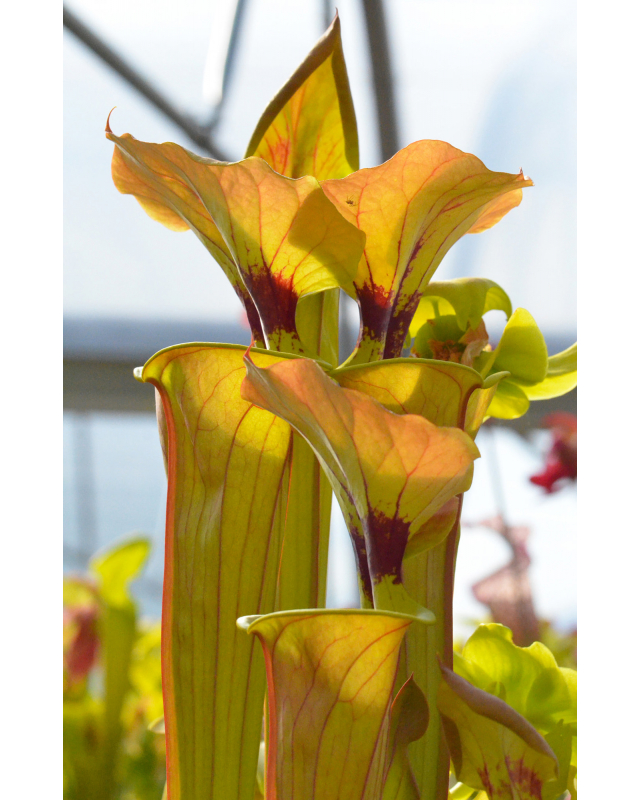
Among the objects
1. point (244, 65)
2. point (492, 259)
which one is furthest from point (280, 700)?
point (244, 65)

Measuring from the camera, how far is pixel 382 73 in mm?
1134

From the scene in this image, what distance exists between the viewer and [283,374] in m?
0.17

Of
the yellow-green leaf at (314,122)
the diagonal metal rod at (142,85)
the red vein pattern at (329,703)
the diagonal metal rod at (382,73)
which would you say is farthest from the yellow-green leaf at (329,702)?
the diagonal metal rod at (382,73)

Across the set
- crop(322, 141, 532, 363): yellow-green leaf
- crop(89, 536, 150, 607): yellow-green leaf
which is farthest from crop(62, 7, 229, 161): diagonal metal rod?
crop(322, 141, 532, 363): yellow-green leaf

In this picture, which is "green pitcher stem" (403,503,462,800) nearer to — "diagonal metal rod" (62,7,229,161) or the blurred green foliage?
the blurred green foliage

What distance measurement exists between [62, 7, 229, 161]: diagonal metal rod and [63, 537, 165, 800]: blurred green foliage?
2.66 ft

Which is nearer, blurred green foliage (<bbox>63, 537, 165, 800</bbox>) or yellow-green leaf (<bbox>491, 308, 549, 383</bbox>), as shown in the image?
yellow-green leaf (<bbox>491, 308, 549, 383</bbox>)

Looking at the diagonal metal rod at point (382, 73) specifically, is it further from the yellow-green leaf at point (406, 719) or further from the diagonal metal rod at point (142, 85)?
the yellow-green leaf at point (406, 719)

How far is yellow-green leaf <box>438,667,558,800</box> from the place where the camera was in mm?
230

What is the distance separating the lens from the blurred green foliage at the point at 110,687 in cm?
47

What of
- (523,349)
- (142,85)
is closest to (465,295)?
(523,349)

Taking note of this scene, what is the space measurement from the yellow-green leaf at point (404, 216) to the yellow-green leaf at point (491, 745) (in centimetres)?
14
